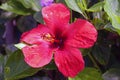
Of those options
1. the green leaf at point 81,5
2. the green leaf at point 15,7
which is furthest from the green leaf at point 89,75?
the green leaf at point 15,7

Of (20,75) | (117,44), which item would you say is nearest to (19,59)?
(20,75)

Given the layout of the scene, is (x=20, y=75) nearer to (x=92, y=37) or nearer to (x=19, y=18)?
(x=92, y=37)

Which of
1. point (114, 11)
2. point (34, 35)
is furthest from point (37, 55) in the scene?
point (114, 11)

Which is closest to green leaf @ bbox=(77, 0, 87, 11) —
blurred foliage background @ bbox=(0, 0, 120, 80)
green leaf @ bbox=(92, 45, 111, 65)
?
blurred foliage background @ bbox=(0, 0, 120, 80)

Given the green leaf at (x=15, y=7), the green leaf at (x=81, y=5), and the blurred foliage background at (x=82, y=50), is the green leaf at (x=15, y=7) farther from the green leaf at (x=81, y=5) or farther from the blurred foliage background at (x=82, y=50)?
the green leaf at (x=81, y=5)

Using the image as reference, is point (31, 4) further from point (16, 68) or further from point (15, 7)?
point (16, 68)

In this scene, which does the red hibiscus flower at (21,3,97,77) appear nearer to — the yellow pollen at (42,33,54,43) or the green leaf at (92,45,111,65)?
the yellow pollen at (42,33,54,43)
